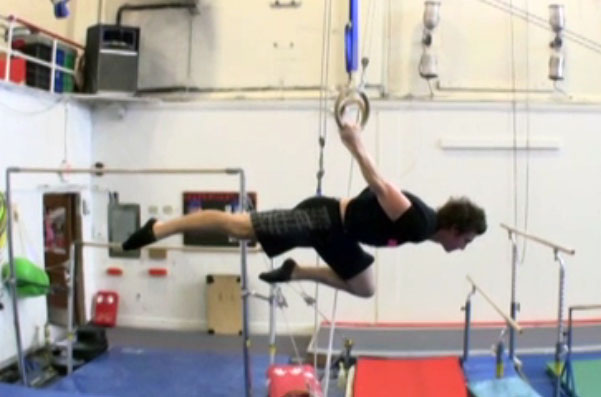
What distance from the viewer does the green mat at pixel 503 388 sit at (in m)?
4.42

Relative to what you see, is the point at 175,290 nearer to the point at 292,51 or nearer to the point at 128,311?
the point at 128,311

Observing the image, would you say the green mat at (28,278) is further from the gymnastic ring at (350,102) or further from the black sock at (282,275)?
the gymnastic ring at (350,102)

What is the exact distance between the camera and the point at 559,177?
702 cm

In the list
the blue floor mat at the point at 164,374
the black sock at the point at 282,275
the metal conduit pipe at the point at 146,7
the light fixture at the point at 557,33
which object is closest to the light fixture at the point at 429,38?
the light fixture at the point at 557,33

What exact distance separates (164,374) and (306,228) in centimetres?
305

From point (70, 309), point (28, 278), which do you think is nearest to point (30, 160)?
point (28, 278)

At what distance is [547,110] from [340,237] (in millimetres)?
4548

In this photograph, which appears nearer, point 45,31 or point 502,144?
point 45,31

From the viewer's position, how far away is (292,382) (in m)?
4.53

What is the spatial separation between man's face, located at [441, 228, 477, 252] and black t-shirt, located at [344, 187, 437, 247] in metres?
0.11

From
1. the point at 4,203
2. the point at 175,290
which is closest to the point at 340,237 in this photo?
the point at 4,203

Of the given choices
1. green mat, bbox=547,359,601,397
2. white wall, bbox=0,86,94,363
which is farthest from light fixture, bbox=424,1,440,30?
white wall, bbox=0,86,94,363

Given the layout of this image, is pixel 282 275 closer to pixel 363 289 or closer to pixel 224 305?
pixel 363 289

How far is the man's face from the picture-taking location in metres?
3.39
